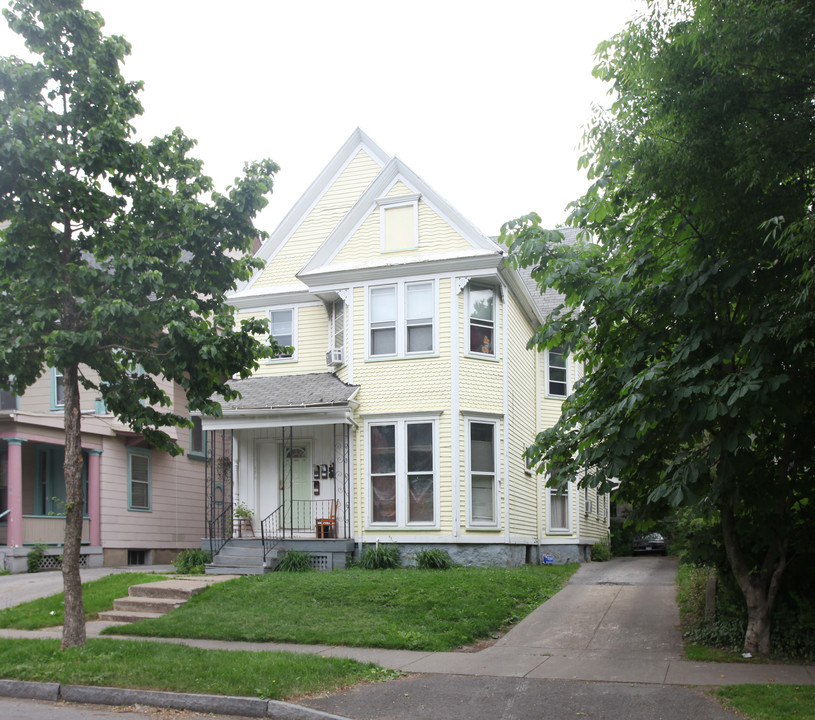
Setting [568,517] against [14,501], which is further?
[568,517]

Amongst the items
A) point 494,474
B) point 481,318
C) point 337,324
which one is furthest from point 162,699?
point 337,324

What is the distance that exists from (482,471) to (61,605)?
896 centimetres

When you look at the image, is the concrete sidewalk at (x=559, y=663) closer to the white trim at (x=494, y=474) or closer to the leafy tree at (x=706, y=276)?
the leafy tree at (x=706, y=276)

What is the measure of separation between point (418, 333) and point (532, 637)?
8.80 m

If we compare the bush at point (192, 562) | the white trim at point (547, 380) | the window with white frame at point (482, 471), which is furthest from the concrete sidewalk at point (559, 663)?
the white trim at point (547, 380)

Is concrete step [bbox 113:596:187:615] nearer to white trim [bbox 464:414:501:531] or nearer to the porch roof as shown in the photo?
the porch roof

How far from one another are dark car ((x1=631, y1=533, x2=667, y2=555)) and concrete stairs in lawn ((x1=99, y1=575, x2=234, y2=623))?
703 inches

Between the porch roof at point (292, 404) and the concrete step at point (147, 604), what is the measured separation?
5.39 m

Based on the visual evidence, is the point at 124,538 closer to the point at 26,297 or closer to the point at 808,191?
the point at 26,297

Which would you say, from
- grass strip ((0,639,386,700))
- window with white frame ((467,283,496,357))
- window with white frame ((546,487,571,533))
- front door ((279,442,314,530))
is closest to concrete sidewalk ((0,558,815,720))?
Answer: grass strip ((0,639,386,700))

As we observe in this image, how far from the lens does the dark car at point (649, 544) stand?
90.6ft

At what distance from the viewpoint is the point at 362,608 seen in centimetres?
1248

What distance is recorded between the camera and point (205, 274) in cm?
1065

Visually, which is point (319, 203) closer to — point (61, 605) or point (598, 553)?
point (61, 605)
